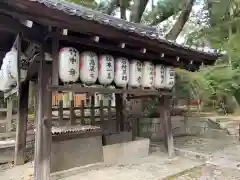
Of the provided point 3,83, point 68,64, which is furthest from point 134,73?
point 3,83

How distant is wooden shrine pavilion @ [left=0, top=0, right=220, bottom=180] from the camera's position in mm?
3842

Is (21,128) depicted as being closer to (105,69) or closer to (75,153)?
(75,153)

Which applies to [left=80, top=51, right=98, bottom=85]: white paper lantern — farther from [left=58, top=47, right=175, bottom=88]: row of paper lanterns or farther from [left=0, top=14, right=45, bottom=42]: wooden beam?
[left=0, top=14, right=45, bottom=42]: wooden beam

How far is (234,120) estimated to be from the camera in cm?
1036

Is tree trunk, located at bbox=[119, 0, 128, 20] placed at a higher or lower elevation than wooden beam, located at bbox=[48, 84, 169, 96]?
higher

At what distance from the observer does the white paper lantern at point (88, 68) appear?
4980 millimetres

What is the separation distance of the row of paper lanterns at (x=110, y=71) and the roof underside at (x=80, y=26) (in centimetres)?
32

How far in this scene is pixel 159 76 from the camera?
21.8 ft

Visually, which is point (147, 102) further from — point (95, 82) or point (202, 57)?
point (95, 82)

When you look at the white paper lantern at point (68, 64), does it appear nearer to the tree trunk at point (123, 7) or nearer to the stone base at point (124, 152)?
the stone base at point (124, 152)

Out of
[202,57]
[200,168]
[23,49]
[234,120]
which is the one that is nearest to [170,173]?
[200,168]

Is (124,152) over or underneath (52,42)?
underneath

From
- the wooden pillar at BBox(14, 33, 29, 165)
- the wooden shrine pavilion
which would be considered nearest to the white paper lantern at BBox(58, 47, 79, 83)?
the wooden shrine pavilion

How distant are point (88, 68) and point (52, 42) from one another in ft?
2.97
